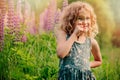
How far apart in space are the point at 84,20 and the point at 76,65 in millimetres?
326

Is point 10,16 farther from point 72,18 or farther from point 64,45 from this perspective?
point 64,45

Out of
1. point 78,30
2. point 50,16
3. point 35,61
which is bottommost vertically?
point 35,61

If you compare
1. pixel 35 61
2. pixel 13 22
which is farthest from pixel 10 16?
pixel 35 61

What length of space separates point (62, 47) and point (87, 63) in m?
0.26

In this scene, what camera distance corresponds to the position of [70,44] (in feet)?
12.0

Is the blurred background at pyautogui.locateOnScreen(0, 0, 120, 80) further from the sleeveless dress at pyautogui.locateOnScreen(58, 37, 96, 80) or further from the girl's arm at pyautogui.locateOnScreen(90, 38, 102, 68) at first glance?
the sleeveless dress at pyautogui.locateOnScreen(58, 37, 96, 80)

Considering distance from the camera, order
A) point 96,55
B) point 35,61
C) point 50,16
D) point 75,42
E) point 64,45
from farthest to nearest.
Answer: point 50,16, point 35,61, point 96,55, point 75,42, point 64,45

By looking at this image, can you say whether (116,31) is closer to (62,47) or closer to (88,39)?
(88,39)

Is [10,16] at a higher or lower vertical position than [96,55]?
higher

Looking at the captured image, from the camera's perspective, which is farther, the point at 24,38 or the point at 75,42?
the point at 24,38

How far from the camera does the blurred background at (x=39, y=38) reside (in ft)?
15.0

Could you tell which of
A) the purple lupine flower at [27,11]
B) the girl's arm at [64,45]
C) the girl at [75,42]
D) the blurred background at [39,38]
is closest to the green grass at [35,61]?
the blurred background at [39,38]

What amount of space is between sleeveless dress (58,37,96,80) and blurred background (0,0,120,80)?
82cm

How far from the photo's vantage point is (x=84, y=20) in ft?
12.3
